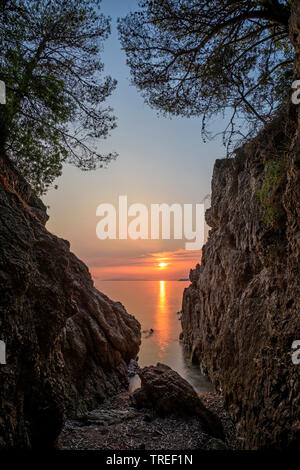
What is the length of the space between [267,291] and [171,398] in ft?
17.7

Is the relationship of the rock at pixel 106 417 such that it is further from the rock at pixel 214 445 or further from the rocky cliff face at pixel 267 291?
the rocky cliff face at pixel 267 291

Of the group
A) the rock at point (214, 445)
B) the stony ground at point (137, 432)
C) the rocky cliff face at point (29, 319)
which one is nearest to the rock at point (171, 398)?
the stony ground at point (137, 432)

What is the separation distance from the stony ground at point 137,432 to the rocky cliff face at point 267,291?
1181mm

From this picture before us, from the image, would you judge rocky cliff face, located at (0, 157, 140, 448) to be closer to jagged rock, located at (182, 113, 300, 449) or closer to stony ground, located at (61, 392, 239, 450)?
stony ground, located at (61, 392, 239, 450)

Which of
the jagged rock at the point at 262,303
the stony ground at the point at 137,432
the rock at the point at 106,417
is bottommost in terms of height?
the rock at the point at 106,417

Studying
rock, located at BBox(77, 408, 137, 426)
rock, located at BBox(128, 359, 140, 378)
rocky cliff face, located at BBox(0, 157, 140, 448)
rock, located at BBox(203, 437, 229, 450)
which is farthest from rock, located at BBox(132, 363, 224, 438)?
rock, located at BBox(128, 359, 140, 378)

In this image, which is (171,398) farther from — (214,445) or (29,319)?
(29,319)

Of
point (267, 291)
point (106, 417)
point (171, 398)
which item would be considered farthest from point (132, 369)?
point (267, 291)

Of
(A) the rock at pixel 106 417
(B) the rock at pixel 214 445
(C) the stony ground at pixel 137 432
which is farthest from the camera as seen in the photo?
(A) the rock at pixel 106 417

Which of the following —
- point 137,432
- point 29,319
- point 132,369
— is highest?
point 29,319

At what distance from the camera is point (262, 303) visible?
24.2 feet

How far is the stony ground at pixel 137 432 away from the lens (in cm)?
633

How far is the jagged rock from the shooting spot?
491cm
